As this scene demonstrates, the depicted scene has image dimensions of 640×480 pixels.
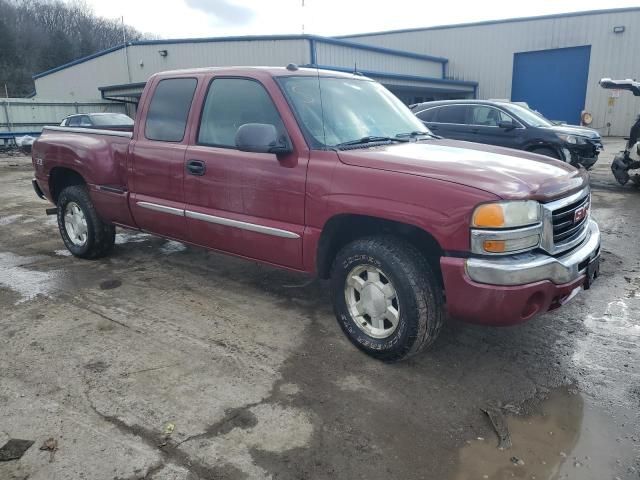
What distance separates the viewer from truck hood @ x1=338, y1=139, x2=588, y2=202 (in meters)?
2.99

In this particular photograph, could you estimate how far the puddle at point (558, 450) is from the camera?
252 cm

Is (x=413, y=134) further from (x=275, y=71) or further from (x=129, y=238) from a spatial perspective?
(x=129, y=238)

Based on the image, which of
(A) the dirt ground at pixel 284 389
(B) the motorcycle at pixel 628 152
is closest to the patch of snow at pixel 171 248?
(A) the dirt ground at pixel 284 389

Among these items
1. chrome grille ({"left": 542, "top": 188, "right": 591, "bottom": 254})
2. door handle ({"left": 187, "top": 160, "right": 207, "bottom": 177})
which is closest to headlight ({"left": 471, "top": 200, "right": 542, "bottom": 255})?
chrome grille ({"left": 542, "top": 188, "right": 591, "bottom": 254})

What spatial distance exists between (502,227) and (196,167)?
249 cm

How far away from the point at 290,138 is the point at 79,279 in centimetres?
287

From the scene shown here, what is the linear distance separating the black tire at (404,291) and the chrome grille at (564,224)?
0.72 meters

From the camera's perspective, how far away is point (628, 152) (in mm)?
10242

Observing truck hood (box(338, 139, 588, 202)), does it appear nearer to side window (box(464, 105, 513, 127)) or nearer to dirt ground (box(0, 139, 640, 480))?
dirt ground (box(0, 139, 640, 480))

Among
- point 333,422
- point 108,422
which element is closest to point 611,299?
point 333,422

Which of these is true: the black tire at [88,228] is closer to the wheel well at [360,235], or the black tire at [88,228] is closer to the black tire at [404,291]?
the wheel well at [360,235]

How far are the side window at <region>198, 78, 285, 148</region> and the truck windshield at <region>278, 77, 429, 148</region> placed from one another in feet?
0.64

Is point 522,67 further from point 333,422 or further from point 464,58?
point 333,422

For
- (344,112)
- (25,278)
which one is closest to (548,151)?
(344,112)
